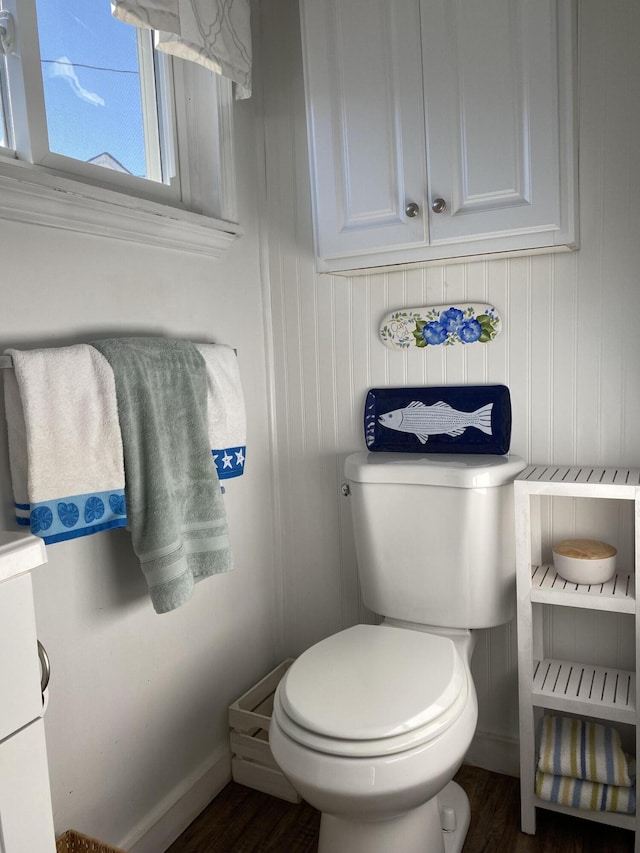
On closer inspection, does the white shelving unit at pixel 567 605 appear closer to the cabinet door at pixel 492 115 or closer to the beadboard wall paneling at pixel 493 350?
the beadboard wall paneling at pixel 493 350

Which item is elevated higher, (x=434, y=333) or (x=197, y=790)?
(x=434, y=333)

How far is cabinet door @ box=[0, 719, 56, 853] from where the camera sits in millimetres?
772

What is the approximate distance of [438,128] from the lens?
1436 millimetres

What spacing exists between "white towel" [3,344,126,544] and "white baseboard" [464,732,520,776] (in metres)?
1.14

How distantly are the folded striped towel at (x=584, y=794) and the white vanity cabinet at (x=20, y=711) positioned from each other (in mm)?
1112

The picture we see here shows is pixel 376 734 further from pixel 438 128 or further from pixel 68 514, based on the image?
pixel 438 128

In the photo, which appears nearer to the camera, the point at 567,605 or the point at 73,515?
the point at 73,515

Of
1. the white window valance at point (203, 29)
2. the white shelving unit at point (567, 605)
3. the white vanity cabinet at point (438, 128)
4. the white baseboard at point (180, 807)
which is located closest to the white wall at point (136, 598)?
the white baseboard at point (180, 807)

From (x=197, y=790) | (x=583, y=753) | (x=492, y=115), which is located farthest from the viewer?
(x=197, y=790)

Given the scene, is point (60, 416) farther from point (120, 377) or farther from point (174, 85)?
point (174, 85)

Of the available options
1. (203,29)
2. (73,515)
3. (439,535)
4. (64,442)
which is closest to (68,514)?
(73,515)

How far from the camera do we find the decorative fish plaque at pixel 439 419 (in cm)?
167

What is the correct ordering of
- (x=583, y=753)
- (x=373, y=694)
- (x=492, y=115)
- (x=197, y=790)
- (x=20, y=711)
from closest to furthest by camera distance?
(x=20, y=711), (x=373, y=694), (x=492, y=115), (x=583, y=753), (x=197, y=790)

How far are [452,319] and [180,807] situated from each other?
1.34 meters
